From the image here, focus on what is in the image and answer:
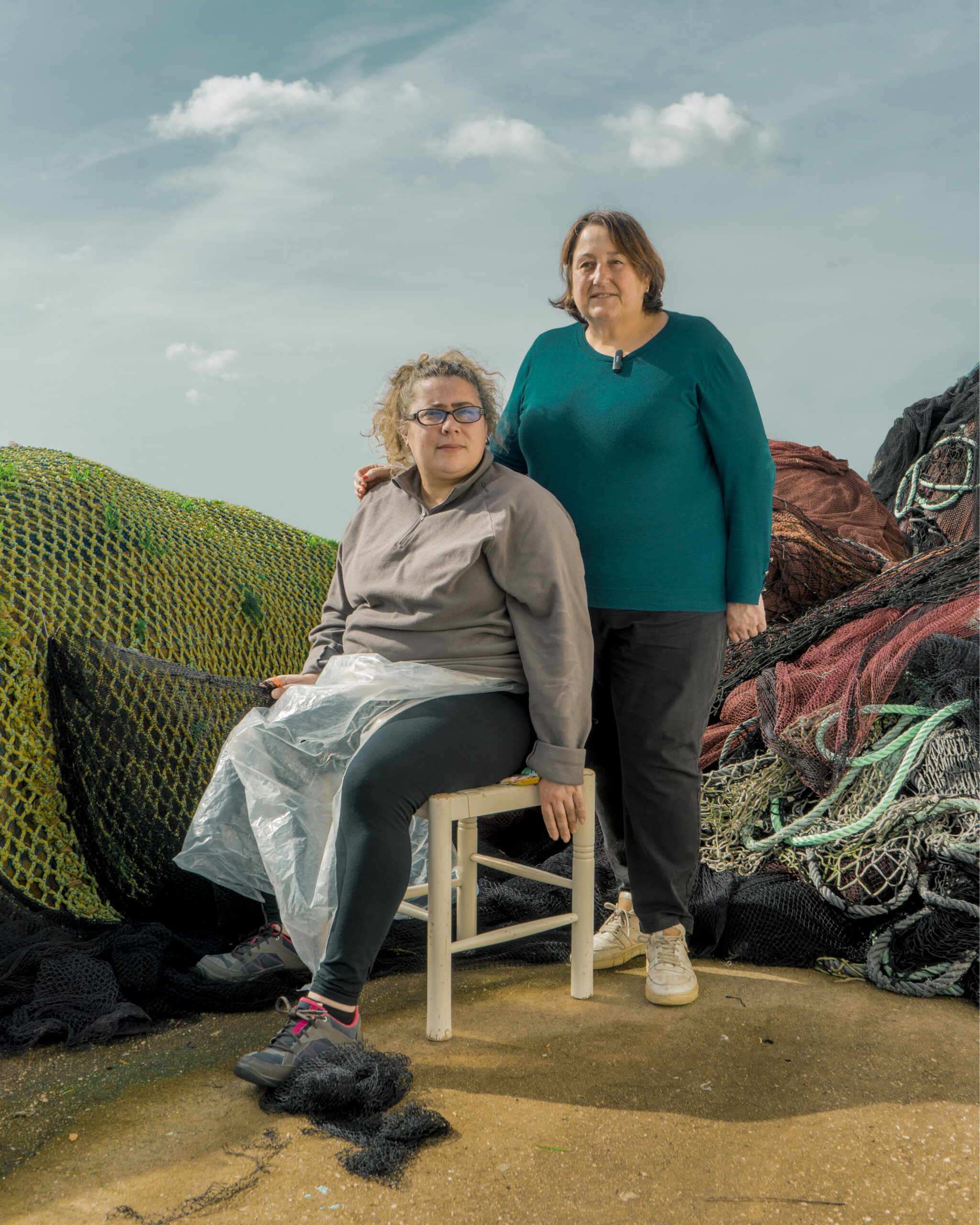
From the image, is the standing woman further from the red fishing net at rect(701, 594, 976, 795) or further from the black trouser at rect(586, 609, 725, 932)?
the red fishing net at rect(701, 594, 976, 795)

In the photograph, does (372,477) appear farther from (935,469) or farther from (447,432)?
(935,469)

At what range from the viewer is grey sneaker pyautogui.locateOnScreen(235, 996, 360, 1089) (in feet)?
6.60

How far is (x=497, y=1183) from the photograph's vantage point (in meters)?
1.75

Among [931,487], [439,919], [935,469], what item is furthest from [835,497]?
[439,919]

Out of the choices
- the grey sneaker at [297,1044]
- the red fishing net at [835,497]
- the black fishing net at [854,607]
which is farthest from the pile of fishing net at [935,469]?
the grey sneaker at [297,1044]

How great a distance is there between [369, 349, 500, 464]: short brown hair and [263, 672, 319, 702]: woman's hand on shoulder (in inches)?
23.1

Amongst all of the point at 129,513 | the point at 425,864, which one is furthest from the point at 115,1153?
the point at 129,513

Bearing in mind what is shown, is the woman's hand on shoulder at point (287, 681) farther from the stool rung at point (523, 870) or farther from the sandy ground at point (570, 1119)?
the sandy ground at point (570, 1119)

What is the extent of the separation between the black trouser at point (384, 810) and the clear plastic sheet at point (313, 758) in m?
0.07

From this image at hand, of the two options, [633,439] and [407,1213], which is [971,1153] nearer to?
[407,1213]

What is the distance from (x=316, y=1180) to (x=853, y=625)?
2.59 meters

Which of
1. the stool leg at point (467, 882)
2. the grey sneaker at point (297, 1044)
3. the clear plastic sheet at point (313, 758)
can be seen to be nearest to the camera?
the grey sneaker at point (297, 1044)

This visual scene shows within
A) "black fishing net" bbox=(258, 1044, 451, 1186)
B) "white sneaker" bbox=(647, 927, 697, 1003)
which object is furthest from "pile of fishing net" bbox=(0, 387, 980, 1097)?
"black fishing net" bbox=(258, 1044, 451, 1186)

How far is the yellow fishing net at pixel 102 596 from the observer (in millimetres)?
2805
